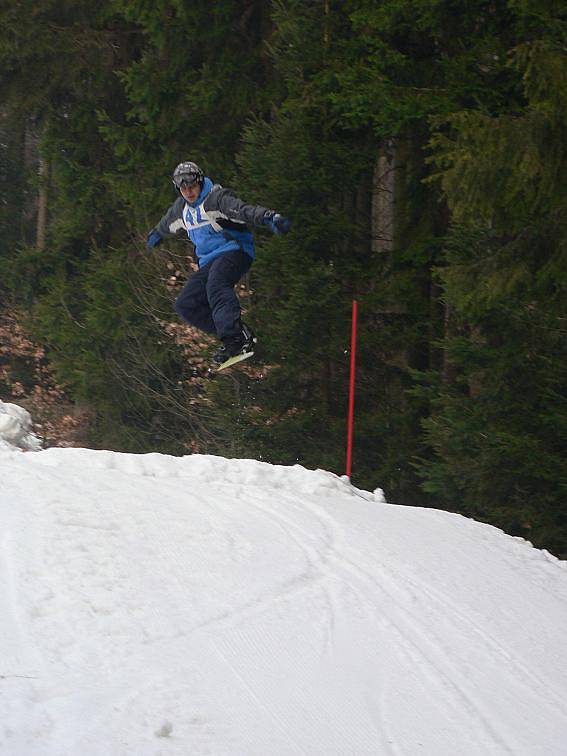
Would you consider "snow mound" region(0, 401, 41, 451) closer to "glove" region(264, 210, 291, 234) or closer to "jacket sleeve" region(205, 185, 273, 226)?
"jacket sleeve" region(205, 185, 273, 226)

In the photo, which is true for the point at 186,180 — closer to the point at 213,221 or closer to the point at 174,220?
the point at 213,221

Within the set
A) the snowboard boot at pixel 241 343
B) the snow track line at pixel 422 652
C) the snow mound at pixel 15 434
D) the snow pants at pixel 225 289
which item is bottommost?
the snow mound at pixel 15 434

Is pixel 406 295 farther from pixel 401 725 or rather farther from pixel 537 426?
A: pixel 401 725

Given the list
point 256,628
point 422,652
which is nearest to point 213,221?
point 256,628

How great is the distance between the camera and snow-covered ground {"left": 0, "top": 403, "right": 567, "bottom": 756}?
12.6 feet

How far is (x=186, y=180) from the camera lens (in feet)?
27.5

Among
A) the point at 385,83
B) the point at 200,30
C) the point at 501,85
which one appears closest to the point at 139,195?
the point at 200,30

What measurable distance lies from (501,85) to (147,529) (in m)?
8.77

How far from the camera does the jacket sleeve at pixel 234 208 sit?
8148 mm

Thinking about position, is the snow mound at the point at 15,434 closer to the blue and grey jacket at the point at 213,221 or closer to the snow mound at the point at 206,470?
the snow mound at the point at 206,470

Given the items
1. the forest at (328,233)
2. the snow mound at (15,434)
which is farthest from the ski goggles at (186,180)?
the snow mound at (15,434)

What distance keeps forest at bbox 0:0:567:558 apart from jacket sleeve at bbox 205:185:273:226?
2.16 m

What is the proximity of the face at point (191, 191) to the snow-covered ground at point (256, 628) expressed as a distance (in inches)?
103

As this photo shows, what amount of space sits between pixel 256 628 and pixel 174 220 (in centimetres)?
503
